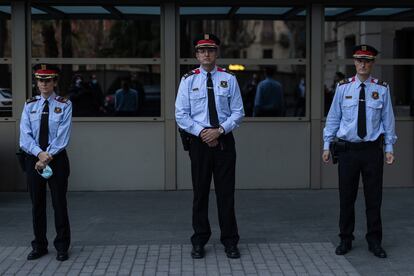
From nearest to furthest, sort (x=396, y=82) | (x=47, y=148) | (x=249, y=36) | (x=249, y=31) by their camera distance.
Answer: (x=47, y=148) < (x=396, y=82) < (x=249, y=36) < (x=249, y=31)

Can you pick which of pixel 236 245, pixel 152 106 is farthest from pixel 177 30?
pixel 236 245

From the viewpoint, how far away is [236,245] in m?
6.34

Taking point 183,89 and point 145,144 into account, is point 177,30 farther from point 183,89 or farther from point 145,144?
point 183,89

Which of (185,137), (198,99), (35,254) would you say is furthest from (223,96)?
(35,254)

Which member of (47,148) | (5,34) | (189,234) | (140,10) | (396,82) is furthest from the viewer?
(396,82)

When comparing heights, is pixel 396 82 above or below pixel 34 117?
above

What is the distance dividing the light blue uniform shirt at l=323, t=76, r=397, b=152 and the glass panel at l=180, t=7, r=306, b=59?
3.20 metres

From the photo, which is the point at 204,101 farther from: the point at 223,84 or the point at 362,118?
the point at 362,118

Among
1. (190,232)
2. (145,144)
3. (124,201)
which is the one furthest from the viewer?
(145,144)

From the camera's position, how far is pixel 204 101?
618 centimetres

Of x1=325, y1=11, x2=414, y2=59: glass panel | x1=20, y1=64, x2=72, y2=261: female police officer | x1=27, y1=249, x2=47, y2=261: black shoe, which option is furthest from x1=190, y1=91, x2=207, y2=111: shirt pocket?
x1=325, y1=11, x2=414, y2=59: glass panel

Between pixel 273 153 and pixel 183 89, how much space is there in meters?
3.80

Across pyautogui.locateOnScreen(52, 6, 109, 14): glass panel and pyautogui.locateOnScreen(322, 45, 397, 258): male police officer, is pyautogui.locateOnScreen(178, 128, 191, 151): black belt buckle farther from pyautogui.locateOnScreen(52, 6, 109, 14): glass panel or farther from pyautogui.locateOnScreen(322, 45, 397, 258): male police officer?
pyautogui.locateOnScreen(52, 6, 109, 14): glass panel

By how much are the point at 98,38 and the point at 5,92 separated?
5.14 feet
